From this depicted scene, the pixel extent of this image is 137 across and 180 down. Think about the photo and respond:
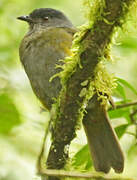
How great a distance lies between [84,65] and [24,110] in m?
2.56

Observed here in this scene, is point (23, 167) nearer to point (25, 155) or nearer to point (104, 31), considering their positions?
point (25, 155)

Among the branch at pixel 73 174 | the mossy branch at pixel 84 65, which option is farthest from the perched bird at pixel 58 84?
the branch at pixel 73 174

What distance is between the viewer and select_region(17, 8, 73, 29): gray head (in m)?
4.30

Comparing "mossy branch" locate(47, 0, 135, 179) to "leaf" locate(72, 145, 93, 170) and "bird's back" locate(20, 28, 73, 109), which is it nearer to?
"leaf" locate(72, 145, 93, 170)

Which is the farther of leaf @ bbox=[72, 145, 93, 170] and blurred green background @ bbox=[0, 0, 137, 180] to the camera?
blurred green background @ bbox=[0, 0, 137, 180]

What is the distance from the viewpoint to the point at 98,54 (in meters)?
2.40

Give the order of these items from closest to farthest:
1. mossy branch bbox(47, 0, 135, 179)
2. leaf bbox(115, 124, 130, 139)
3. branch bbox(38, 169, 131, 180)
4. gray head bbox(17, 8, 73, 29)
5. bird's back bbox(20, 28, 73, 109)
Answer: mossy branch bbox(47, 0, 135, 179)
branch bbox(38, 169, 131, 180)
leaf bbox(115, 124, 130, 139)
bird's back bbox(20, 28, 73, 109)
gray head bbox(17, 8, 73, 29)

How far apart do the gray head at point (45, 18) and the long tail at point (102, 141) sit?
114 centimetres

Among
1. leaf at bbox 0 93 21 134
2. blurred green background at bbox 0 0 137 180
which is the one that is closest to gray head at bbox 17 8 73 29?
blurred green background at bbox 0 0 137 180

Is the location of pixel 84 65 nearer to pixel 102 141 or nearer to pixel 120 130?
pixel 120 130

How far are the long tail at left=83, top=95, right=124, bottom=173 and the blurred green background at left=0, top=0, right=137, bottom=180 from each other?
0.09m

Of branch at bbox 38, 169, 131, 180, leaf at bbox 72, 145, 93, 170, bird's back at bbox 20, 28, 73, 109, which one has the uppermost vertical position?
bird's back at bbox 20, 28, 73, 109

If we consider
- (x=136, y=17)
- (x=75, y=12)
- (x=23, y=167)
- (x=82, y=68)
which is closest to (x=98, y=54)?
(x=82, y=68)

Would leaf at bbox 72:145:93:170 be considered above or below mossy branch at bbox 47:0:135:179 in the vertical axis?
below
